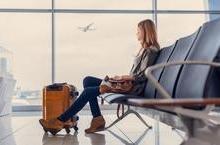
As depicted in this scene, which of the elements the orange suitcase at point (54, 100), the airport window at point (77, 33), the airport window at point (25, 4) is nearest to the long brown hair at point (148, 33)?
the orange suitcase at point (54, 100)

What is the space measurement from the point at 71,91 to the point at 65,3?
3867mm

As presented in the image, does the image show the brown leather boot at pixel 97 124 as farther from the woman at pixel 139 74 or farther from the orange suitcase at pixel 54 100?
the orange suitcase at pixel 54 100

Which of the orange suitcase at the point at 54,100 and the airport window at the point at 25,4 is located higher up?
the airport window at the point at 25,4

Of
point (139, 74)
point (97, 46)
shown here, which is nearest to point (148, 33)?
point (139, 74)

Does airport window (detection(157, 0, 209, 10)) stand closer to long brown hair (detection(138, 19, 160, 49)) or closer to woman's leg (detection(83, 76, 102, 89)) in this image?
woman's leg (detection(83, 76, 102, 89))

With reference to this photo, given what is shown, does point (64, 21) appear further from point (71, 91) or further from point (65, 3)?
point (71, 91)

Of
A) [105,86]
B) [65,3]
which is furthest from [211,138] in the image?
[65,3]

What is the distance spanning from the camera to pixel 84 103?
3807 mm

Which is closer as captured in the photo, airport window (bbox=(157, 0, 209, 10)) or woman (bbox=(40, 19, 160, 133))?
woman (bbox=(40, 19, 160, 133))

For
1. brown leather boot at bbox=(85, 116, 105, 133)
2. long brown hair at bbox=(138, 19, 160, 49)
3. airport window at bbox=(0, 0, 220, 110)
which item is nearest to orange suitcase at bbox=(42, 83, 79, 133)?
brown leather boot at bbox=(85, 116, 105, 133)

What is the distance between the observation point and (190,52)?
2535 millimetres

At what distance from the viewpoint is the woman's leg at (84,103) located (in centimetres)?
366

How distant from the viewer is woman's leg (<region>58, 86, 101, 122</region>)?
366 centimetres

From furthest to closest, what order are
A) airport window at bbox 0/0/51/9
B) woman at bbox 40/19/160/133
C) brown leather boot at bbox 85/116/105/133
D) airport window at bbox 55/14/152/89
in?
airport window at bbox 55/14/152/89
airport window at bbox 0/0/51/9
brown leather boot at bbox 85/116/105/133
woman at bbox 40/19/160/133
